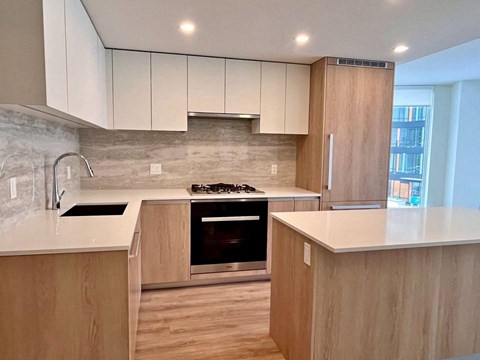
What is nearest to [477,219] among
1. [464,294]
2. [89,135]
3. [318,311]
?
[464,294]

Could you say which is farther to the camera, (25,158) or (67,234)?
(25,158)

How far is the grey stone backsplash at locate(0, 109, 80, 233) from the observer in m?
1.73

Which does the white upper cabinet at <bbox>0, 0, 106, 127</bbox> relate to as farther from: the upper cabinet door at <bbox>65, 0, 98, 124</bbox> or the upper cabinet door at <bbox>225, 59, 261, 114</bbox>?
the upper cabinet door at <bbox>225, 59, 261, 114</bbox>

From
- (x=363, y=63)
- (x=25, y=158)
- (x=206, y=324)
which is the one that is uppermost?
(x=363, y=63)

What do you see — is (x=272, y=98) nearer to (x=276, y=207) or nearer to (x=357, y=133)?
(x=357, y=133)

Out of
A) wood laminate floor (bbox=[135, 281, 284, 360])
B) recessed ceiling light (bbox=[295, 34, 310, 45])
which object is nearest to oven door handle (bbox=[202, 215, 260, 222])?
wood laminate floor (bbox=[135, 281, 284, 360])

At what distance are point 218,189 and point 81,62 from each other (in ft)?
5.73

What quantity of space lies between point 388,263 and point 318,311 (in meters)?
0.48

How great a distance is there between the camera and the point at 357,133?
3430 millimetres

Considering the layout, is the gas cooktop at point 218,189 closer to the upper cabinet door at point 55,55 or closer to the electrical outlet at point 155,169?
the electrical outlet at point 155,169

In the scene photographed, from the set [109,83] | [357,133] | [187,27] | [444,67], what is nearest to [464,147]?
[444,67]

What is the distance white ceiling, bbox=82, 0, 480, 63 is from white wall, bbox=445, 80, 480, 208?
279cm

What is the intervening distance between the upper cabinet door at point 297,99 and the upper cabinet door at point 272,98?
68 millimetres

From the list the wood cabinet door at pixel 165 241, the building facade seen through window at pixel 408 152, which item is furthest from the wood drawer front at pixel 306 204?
the building facade seen through window at pixel 408 152
